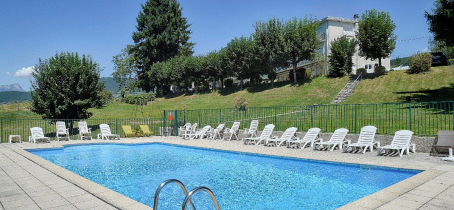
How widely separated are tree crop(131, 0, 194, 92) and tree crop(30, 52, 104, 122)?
91.9 feet

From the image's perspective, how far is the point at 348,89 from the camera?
92.8 ft

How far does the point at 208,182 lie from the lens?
27.2 ft

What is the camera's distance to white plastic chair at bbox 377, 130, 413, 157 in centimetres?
967

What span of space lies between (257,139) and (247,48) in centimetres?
2490

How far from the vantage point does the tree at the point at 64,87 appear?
2078 centimetres

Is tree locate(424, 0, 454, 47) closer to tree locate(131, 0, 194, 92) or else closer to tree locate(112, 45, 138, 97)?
tree locate(131, 0, 194, 92)

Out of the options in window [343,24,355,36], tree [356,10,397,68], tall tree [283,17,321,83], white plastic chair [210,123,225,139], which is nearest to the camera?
white plastic chair [210,123,225,139]

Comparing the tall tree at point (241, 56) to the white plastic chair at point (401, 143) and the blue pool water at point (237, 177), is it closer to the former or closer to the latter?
the blue pool water at point (237, 177)

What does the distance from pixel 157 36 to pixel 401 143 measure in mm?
46988

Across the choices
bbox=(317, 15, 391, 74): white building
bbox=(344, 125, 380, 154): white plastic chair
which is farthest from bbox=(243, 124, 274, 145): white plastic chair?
bbox=(317, 15, 391, 74): white building

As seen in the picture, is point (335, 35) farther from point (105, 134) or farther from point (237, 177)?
point (237, 177)

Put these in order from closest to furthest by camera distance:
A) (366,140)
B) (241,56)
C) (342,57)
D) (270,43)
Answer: (366,140)
(342,57)
(270,43)
(241,56)

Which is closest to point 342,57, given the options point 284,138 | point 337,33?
point 337,33

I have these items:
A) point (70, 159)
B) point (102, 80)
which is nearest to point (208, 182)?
point (70, 159)
